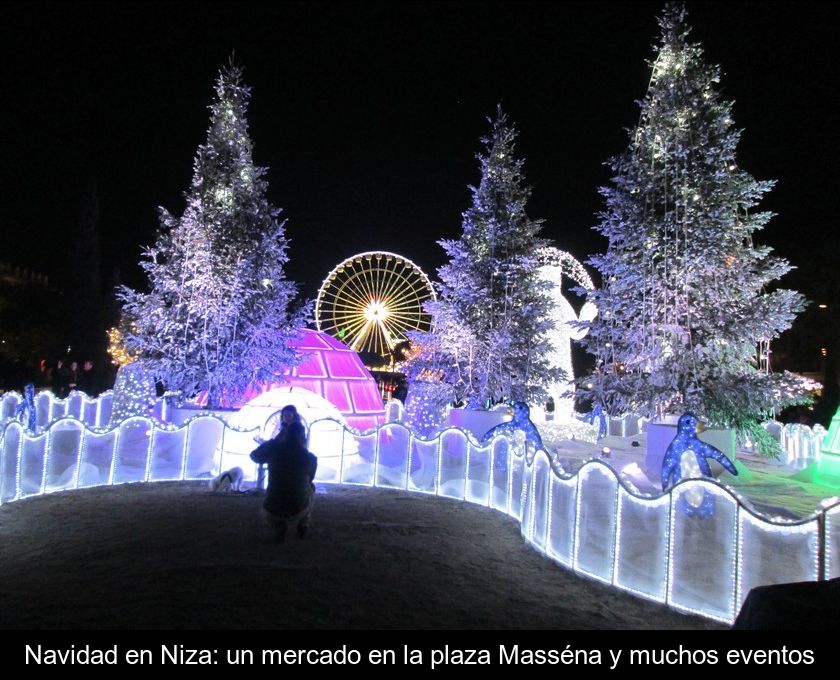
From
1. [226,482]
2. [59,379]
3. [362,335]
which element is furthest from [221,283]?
[362,335]

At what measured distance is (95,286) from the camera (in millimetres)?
40062

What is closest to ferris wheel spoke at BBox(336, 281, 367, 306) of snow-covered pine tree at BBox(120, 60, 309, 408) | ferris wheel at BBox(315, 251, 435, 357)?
ferris wheel at BBox(315, 251, 435, 357)

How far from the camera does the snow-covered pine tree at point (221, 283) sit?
15.7 metres

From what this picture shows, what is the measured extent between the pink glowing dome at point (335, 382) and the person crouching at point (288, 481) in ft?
30.1

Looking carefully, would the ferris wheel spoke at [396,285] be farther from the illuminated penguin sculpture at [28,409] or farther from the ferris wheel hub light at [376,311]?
the illuminated penguin sculpture at [28,409]

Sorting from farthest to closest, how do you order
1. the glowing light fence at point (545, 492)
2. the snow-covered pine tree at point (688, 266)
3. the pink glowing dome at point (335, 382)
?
the pink glowing dome at point (335, 382) → the snow-covered pine tree at point (688, 266) → the glowing light fence at point (545, 492)

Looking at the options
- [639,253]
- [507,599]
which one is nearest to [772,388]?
[639,253]

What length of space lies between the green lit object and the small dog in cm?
1070

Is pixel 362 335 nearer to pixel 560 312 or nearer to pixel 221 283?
pixel 560 312

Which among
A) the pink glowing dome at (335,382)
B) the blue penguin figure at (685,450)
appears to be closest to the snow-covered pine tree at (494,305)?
the pink glowing dome at (335,382)

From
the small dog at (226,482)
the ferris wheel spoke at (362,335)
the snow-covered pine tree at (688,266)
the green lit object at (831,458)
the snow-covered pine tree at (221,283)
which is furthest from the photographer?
the ferris wheel spoke at (362,335)

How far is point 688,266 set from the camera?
43.4 feet

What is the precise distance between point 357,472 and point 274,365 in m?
5.93

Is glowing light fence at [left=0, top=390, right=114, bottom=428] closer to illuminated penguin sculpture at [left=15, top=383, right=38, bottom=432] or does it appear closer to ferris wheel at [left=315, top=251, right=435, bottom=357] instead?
illuminated penguin sculpture at [left=15, top=383, right=38, bottom=432]
